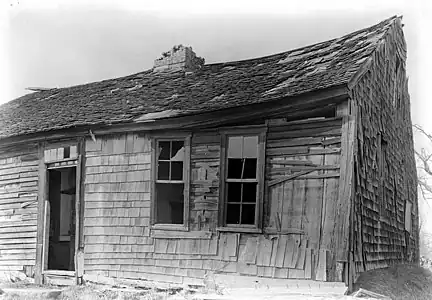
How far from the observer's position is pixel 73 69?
19.0 ft

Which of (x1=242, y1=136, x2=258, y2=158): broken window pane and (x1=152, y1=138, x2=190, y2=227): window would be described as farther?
(x1=152, y1=138, x2=190, y2=227): window

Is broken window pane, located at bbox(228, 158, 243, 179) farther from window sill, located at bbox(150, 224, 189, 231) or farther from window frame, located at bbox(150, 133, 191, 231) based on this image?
window sill, located at bbox(150, 224, 189, 231)

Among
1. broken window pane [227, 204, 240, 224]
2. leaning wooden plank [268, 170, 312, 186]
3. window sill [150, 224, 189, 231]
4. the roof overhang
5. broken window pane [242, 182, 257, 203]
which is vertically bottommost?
window sill [150, 224, 189, 231]

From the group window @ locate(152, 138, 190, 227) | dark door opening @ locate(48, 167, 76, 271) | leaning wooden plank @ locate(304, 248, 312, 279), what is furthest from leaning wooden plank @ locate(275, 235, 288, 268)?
dark door opening @ locate(48, 167, 76, 271)

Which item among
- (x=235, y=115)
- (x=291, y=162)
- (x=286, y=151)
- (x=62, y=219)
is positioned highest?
(x=235, y=115)

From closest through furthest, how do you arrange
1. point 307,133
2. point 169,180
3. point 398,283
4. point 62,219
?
point 307,133 < point 169,180 < point 398,283 < point 62,219

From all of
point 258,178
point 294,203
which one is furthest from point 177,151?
point 294,203

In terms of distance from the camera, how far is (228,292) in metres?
6.27

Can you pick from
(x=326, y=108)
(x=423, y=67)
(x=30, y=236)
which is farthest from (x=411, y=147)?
(x=30, y=236)

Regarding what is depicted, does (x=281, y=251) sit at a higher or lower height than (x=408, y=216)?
lower

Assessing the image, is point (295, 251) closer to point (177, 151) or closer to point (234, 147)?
point (234, 147)

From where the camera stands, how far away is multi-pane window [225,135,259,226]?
6.51 meters

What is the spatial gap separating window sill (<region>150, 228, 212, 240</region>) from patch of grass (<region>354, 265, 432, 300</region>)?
183 cm

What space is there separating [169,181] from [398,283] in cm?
337
